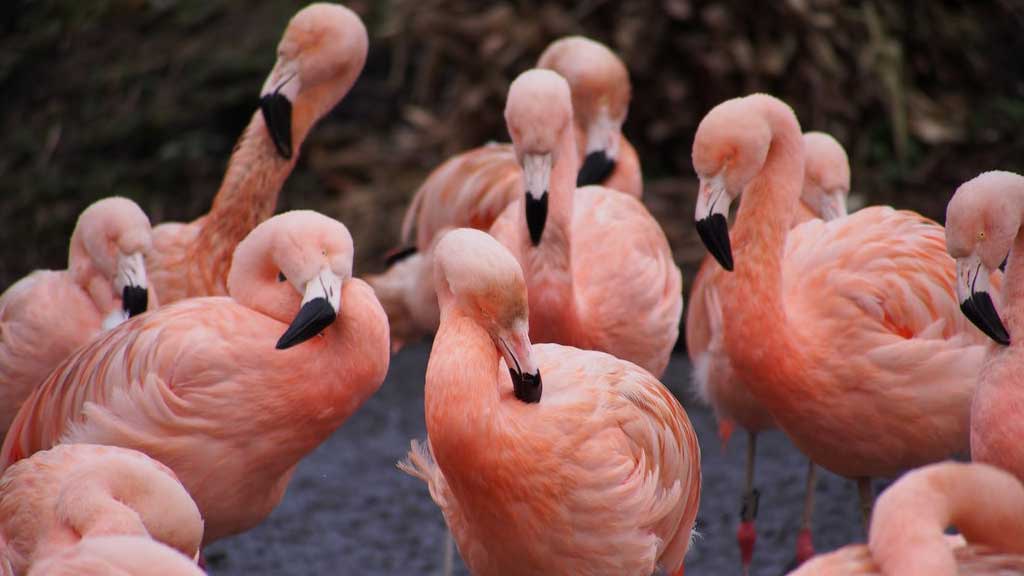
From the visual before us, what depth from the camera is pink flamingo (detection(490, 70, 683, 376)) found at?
4.54m

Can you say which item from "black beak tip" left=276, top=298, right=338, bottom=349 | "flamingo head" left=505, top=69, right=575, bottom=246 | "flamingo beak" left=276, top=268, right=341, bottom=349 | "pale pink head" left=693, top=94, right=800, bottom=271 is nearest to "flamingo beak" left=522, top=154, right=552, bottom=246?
"flamingo head" left=505, top=69, right=575, bottom=246

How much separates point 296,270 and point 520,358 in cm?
90

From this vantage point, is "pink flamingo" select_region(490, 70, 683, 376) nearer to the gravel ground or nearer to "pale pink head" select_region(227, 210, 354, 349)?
"pale pink head" select_region(227, 210, 354, 349)

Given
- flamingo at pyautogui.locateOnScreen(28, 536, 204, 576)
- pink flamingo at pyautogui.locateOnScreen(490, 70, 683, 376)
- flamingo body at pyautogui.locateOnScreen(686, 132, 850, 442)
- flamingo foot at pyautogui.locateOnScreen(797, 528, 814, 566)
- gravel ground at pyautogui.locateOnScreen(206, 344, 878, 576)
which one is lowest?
gravel ground at pyautogui.locateOnScreen(206, 344, 878, 576)

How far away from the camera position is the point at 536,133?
4.50 metres

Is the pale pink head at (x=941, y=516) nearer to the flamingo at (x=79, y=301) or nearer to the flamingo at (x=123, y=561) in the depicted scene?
the flamingo at (x=123, y=561)

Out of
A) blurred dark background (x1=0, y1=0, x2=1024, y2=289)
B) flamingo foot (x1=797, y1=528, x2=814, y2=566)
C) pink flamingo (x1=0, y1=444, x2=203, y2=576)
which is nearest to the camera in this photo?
pink flamingo (x1=0, y1=444, x2=203, y2=576)

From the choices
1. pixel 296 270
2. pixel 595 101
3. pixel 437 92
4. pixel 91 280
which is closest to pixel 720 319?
pixel 595 101

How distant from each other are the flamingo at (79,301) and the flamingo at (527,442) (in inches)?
54.3

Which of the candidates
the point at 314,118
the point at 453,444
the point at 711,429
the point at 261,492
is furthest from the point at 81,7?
the point at 453,444

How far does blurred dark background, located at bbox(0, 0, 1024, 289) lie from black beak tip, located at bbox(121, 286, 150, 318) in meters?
3.38

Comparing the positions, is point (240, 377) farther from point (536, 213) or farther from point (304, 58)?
point (304, 58)

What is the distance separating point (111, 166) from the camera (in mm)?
8453

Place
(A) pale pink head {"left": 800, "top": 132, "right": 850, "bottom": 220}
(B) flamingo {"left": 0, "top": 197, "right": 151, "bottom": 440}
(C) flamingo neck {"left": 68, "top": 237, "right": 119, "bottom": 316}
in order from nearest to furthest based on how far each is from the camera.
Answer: (B) flamingo {"left": 0, "top": 197, "right": 151, "bottom": 440} → (C) flamingo neck {"left": 68, "top": 237, "right": 119, "bottom": 316} → (A) pale pink head {"left": 800, "top": 132, "right": 850, "bottom": 220}
